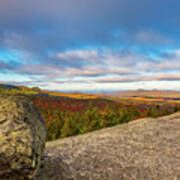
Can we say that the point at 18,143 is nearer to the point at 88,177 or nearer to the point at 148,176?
the point at 88,177

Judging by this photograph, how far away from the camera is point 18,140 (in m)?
8.37

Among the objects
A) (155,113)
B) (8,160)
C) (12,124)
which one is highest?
(12,124)

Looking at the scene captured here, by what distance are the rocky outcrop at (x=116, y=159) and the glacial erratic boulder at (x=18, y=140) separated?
13.8 feet

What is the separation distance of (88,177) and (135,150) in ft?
23.1

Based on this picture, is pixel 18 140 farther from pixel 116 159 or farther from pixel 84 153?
pixel 116 159

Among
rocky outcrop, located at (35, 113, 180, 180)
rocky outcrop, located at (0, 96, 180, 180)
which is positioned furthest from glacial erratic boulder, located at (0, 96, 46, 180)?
rocky outcrop, located at (35, 113, 180, 180)

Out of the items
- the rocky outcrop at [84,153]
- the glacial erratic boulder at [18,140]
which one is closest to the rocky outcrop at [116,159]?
the rocky outcrop at [84,153]

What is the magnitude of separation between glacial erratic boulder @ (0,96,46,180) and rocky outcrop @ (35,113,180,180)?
422 cm

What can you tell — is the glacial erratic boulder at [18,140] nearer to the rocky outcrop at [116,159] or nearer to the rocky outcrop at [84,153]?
the rocky outcrop at [84,153]

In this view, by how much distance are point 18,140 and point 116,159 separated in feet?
33.5

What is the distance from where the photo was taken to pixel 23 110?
9.55 metres

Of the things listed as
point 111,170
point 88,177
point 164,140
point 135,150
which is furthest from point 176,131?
point 88,177

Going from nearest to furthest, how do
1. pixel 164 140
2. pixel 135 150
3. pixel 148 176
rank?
pixel 148 176 < pixel 135 150 < pixel 164 140

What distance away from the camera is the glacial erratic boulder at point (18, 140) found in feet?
26.2
